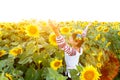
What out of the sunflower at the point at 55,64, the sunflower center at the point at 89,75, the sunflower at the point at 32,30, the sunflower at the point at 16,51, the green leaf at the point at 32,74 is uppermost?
the sunflower at the point at 32,30

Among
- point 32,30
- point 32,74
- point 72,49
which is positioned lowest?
point 32,74

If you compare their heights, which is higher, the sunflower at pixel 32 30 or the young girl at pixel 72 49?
the sunflower at pixel 32 30

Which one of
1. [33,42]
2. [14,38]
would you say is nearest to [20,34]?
[14,38]

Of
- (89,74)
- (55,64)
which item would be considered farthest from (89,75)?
(55,64)

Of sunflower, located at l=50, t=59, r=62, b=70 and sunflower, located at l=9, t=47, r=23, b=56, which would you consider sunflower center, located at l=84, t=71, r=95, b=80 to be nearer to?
sunflower, located at l=50, t=59, r=62, b=70

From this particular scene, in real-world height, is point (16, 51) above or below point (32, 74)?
above

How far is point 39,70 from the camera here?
2.16 metres

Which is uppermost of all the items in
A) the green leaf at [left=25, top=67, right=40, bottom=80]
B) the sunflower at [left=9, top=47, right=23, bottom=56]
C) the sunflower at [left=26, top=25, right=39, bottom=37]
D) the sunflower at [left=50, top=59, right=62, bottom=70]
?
the sunflower at [left=26, top=25, right=39, bottom=37]

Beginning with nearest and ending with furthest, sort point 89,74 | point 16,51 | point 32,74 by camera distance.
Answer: point 89,74 < point 32,74 < point 16,51

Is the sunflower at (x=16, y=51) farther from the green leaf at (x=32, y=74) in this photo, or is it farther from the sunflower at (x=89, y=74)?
the sunflower at (x=89, y=74)

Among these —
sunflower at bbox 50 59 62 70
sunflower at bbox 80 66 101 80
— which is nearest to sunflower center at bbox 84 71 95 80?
sunflower at bbox 80 66 101 80

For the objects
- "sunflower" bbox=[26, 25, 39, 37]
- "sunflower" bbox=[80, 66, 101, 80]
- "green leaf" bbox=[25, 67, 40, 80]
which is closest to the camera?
"sunflower" bbox=[80, 66, 101, 80]

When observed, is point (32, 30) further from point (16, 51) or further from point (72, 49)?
point (72, 49)

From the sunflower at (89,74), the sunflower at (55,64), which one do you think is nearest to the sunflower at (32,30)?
the sunflower at (55,64)
